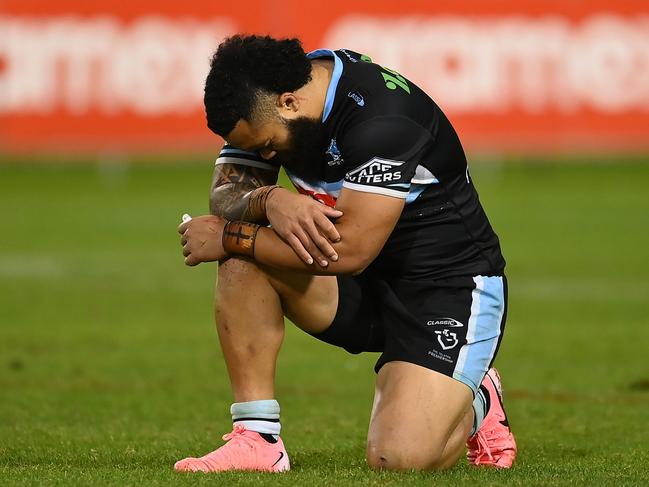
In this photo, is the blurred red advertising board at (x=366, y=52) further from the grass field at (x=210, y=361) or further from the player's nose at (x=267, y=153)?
the player's nose at (x=267, y=153)

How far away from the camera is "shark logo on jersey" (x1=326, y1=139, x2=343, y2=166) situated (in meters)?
4.84

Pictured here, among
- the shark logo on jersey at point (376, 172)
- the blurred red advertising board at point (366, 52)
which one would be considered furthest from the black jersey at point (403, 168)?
the blurred red advertising board at point (366, 52)

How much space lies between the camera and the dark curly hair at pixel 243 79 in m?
4.66

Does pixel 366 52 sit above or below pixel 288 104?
below

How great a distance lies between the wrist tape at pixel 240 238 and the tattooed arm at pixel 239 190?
9 centimetres

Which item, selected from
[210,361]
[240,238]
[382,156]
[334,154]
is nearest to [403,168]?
[382,156]

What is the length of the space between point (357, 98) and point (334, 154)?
215 mm

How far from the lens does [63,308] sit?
31.7 ft

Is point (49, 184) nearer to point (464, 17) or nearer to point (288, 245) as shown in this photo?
A: point (464, 17)

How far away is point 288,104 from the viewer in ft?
15.6

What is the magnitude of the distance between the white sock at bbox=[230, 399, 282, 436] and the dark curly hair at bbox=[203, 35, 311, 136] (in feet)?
3.26

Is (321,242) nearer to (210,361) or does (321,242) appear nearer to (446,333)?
(446,333)

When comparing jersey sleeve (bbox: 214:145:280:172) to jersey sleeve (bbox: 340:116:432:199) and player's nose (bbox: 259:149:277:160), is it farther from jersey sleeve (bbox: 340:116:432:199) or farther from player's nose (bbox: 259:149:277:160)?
jersey sleeve (bbox: 340:116:432:199)

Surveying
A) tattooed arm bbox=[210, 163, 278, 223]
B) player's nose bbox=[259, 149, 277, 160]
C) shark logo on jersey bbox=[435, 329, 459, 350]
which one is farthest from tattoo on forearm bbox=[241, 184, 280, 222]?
shark logo on jersey bbox=[435, 329, 459, 350]
